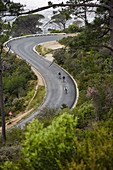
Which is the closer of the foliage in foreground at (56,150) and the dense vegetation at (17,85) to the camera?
the foliage in foreground at (56,150)

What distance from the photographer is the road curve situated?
67.7 feet

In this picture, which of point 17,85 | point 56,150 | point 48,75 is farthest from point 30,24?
point 56,150

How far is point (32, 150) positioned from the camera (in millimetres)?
3072

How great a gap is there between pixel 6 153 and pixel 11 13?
506 centimetres

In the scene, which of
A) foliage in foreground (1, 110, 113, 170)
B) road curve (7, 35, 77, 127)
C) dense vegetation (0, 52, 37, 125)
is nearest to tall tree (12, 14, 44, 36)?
road curve (7, 35, 77, 127)

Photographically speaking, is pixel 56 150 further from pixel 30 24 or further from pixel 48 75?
pixel 30 24

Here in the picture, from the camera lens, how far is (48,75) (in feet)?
92.6

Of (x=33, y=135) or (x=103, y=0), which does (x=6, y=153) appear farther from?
(x=103, y=0)

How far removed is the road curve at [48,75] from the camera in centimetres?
2064

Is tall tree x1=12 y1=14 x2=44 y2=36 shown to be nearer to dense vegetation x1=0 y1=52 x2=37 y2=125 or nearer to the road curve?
the road curve

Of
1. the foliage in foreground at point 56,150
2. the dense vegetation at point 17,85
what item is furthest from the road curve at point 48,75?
the foliage in foreground at point 56,150

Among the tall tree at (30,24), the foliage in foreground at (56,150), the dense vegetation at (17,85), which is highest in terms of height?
the tall tree at (30,24)

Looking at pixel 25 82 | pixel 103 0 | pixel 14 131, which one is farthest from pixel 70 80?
pixel 103 0

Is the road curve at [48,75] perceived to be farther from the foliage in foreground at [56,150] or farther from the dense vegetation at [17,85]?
the foliage in foreground at [56,150]
